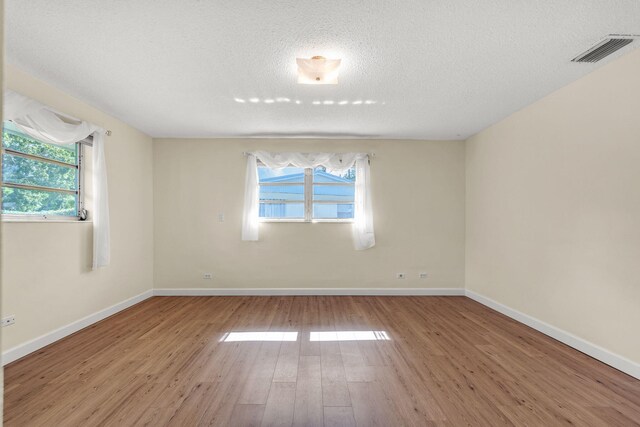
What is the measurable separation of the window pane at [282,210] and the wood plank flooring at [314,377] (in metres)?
1.79

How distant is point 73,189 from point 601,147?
5.21m

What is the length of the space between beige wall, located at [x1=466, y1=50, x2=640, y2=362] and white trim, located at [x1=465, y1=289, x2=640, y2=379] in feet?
0.15

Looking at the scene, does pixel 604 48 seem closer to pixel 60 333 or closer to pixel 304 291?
pixel 304 291

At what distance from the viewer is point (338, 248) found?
500 cm

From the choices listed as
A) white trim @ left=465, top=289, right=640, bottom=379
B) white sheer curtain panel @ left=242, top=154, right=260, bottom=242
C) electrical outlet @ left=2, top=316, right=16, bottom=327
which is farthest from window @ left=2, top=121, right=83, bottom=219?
white trim @ left=465, top=289, right=640, bottom=379

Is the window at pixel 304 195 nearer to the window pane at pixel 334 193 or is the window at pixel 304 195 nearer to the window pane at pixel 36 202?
the window pane at pixel 334 193

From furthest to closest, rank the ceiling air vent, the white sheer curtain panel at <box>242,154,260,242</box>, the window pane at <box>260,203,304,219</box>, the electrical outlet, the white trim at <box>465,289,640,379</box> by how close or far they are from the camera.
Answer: the window pane at <box>260,203,304,219</box> → the white sheer curtain panel at <box>242,154,260,242</box> → the electrical outlet → the white trim at <box>465,289,640,379</box> → the ceiling air vent

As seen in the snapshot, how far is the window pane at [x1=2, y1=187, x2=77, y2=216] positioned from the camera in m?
2.80

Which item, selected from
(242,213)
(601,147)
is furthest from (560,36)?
(242,213)

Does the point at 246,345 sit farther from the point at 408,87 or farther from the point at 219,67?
the point at 408,87

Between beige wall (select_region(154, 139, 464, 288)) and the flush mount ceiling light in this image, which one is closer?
the flush mount ceiling light

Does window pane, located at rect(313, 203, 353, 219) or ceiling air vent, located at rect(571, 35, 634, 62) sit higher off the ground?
ceiling air vent, located at rect(571, 35, 634, 62)

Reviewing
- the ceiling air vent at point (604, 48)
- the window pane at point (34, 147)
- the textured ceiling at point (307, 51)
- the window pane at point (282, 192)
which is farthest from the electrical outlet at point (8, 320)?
the ceiling air vent at point (604, 48)

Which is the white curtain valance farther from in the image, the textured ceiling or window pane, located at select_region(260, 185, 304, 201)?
the textured ceiling
